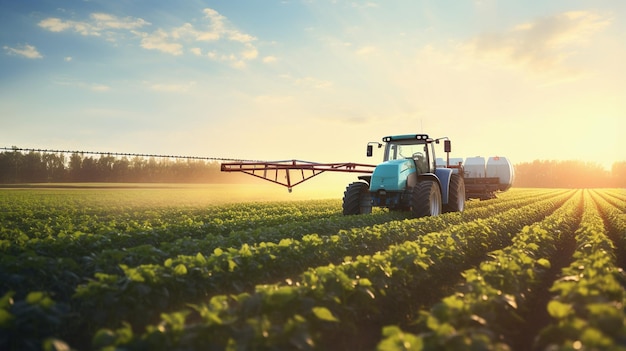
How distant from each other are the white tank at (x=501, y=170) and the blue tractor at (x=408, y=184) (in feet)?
43.1

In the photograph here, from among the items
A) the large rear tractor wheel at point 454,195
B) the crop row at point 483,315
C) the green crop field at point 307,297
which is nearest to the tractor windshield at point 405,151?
the large rear tractor wheel at point 454,195

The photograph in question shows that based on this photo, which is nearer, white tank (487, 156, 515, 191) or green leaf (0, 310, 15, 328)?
green leaf (0, 310, 15, 328)

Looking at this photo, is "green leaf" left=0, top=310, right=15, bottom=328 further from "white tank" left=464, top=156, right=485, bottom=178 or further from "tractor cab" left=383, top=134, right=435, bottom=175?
"white tank" left=464, top=156, right=485, bottom=178

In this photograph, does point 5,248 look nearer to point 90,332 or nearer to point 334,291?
point 90,332

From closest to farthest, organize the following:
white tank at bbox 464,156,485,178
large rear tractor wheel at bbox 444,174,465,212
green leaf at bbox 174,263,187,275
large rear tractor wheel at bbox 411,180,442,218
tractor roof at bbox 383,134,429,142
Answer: green leaf at bbox 174,263,187,275, large rear tractor wheel at bbox 411,180,442,218, tractor roof at bbox 383,134,429,142, large rear tractor wheel at bbox 444,174,465,212, white tank at bbox 464,156,485,178

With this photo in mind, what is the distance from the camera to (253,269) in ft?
23.0

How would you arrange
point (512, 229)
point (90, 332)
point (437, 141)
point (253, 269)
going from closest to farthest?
1. point (90, 332)
2. point (253, 269)
3. point (512, 229)
4. point (437, 141)

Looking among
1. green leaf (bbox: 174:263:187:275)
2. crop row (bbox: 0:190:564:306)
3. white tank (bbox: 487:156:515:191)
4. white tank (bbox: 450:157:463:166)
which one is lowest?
crop row (bbox: 0:190:564:306)

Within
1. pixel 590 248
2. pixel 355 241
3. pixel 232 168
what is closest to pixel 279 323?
pixel 355 241

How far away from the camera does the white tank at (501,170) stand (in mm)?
29344

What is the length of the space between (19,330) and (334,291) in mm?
3255

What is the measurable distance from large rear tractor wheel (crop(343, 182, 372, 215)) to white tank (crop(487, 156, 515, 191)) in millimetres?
16798

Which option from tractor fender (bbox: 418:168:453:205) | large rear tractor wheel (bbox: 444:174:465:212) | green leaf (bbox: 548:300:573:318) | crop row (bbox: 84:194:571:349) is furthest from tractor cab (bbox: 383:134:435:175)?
green leaf (bbox: 548:300:573:318)

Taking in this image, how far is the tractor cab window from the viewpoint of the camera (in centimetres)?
1585
